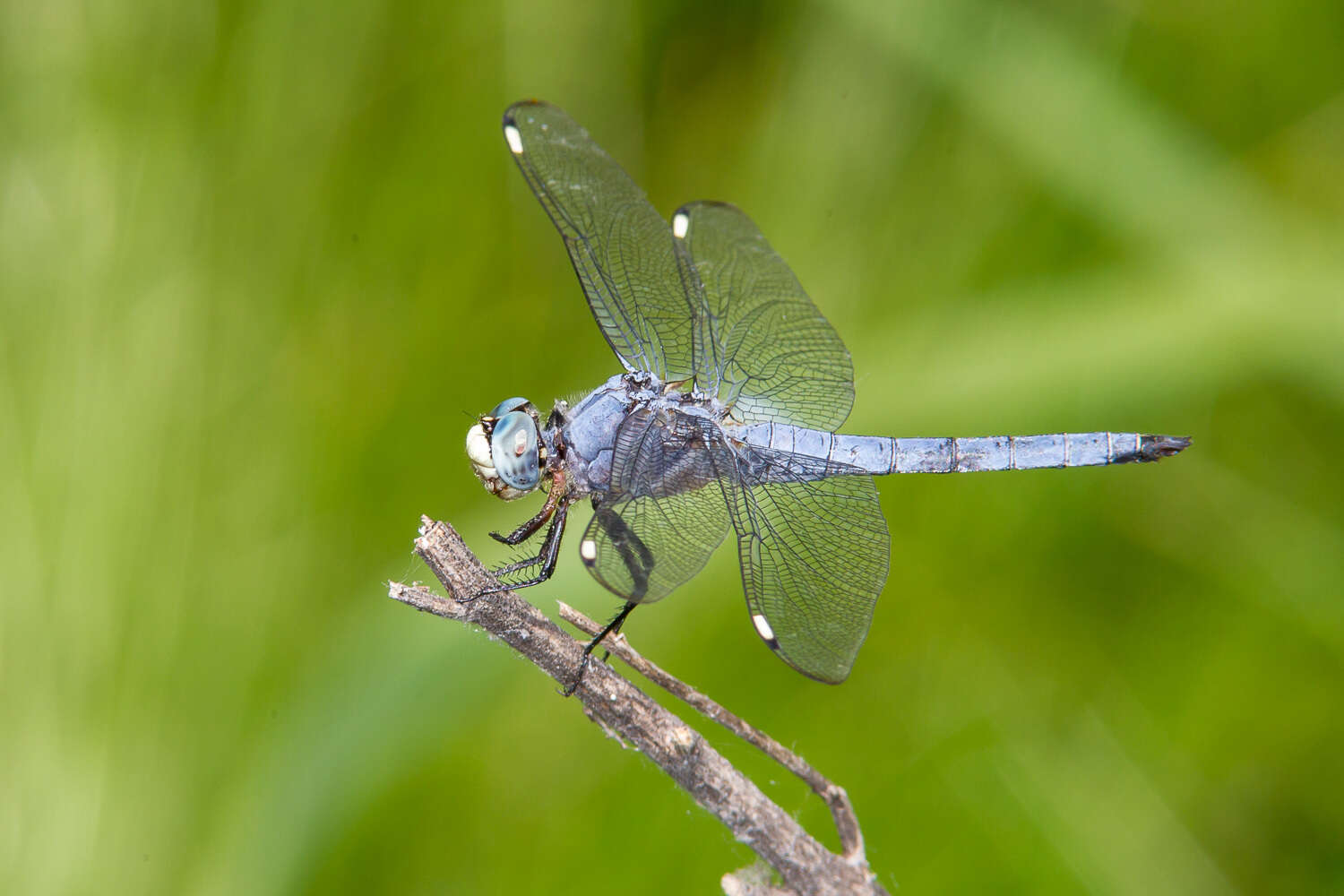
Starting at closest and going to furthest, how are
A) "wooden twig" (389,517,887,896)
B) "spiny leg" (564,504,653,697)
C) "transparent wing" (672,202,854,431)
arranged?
"wooden twig" (389,517,887,896) < "spiny leg" (564,504,653,697) < "transparent wing" (672,202,854,431)

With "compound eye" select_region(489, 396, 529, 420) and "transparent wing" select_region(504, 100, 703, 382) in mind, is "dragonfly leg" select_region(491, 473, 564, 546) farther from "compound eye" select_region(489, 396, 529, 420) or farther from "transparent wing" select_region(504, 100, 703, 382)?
"transparent wing" select_region(504, 100, 703, 382)

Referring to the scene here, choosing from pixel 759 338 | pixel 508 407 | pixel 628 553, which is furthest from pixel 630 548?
pixel 759 338

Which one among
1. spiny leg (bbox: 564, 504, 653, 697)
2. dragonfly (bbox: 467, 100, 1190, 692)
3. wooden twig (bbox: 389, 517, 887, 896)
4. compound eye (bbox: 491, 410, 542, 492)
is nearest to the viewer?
wooden twig (bbox: 389, 517, 887, 896)

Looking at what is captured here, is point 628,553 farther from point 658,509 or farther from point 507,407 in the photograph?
point 507,407

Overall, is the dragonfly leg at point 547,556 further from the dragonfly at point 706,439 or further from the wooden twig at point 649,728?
the wooden twig at point 649,728

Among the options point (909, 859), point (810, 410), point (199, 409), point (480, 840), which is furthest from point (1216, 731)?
point (199, 409)

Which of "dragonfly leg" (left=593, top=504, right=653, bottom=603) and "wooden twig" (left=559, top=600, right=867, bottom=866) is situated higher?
"dragonfly leg" (left=593, top=504, right=653, bottom=603)

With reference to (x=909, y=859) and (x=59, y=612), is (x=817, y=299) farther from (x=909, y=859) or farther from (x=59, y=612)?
(x=59, y=612)

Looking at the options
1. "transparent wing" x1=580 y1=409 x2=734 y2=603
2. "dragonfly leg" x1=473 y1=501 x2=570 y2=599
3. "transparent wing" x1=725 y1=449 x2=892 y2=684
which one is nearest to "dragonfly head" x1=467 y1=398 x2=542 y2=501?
"dragonfly leg" x1=473 y1=501 x2=570 y2=599
